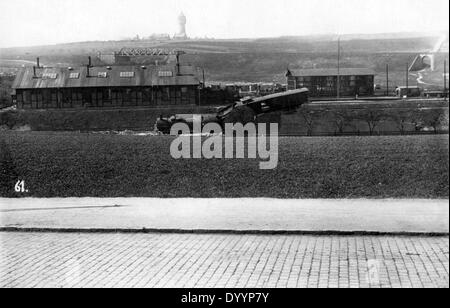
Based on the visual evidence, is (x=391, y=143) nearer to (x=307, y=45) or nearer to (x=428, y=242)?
(x=428, y=242)

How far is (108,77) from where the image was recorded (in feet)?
172

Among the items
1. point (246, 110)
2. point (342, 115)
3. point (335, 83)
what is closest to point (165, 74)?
point (342, 115)

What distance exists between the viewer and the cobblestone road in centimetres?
719

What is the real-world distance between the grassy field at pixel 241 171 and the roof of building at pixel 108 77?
114 feet

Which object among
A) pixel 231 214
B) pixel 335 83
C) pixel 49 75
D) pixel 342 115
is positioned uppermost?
pixel 49 75

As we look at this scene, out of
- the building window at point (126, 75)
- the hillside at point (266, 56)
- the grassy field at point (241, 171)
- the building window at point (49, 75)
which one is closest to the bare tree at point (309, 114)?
the building window at point (126, 75)

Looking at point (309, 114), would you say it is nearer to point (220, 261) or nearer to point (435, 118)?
point (435, 118)

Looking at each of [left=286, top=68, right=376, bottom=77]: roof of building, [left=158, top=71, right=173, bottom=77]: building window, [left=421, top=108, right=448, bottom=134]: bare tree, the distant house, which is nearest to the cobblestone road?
[left=421, top=108, right=448, bottom=134]: bare tree

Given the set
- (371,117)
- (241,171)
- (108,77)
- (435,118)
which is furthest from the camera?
(108,77)

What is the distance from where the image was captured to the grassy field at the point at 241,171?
13.7m

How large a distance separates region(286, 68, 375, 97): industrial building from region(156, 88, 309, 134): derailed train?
101ft

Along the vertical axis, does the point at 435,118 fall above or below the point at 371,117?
below

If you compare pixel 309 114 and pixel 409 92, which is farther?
pixel 409 92

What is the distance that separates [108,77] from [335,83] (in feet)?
90.3
